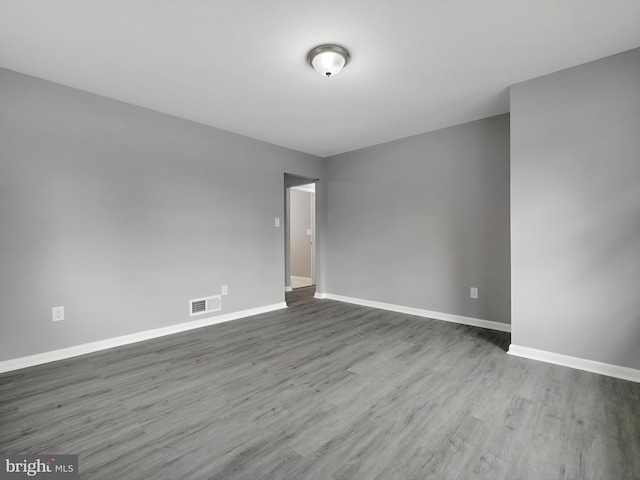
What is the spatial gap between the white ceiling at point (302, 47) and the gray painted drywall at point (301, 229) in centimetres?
406

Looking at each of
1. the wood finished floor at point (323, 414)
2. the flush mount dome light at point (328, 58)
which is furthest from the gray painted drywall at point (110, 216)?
the flush mount dome light at point (328, 58)

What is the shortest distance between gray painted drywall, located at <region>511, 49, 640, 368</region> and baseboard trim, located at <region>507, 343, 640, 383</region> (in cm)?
4

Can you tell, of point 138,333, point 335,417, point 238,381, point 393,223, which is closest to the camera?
point 335,417

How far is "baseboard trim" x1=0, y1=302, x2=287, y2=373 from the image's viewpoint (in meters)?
2.49

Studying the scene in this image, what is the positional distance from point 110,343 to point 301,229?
4903 millimetres

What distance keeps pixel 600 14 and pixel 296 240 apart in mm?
6275

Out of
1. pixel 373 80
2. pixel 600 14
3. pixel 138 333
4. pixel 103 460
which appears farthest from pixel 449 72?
pixel 138 333

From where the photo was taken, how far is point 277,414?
1.86 metres

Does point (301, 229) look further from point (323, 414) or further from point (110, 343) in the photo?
point (323, 414)

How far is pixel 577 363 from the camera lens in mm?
2459

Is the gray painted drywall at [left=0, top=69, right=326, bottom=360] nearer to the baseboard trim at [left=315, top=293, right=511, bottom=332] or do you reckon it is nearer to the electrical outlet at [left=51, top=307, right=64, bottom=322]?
the electrical outlet at [left=51, top=307, right=64, bottom=322]

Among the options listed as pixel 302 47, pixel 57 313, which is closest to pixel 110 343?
pixel 57 313

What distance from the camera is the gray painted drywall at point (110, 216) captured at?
2.50 meters

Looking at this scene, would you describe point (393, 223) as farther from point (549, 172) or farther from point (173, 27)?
point (173, 27)
